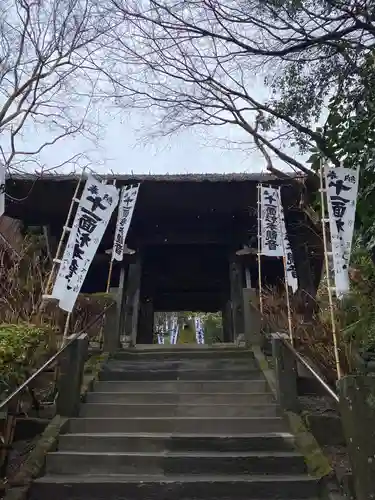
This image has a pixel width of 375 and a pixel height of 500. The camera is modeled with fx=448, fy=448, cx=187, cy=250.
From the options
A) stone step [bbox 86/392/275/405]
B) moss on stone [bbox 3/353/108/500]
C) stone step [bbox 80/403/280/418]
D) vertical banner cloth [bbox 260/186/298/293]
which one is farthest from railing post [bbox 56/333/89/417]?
vertical banner cloth [bbox 260/186/298/293]

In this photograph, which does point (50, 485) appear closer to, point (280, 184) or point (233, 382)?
point (233, 382)

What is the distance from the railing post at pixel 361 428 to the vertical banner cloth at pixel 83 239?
4.22 m

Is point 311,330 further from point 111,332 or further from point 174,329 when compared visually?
point 174,329

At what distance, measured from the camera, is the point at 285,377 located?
5.72 meters

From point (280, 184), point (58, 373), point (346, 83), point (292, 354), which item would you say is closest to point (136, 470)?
point (58, 373)

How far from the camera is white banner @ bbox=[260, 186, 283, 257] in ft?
27.8

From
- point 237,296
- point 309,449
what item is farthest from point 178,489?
point 237,296

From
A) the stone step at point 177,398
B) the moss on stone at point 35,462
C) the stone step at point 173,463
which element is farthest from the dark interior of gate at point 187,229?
the stone step at point 173,463

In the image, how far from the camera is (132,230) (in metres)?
10.9

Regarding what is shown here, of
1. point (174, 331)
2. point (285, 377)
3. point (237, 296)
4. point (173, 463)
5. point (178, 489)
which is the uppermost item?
point (174, 331)

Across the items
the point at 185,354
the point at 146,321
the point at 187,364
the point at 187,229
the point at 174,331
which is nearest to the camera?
the point at 187,364

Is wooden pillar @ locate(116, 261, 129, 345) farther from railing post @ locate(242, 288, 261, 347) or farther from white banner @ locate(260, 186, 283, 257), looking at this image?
white banner @ locate(260, 186, 283, 257)

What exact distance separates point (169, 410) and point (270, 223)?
4.25 m

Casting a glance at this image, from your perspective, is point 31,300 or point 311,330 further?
point 31,300
